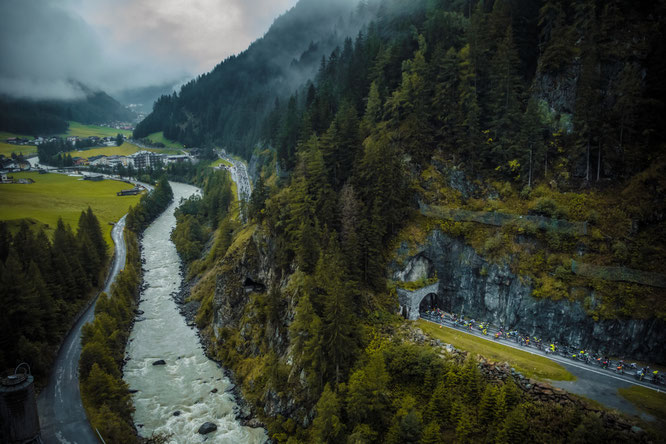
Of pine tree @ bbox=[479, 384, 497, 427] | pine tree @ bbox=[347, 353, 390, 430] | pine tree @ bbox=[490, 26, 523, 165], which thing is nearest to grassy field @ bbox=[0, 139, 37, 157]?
pine tree @ bbox=[347, 353, 390, 430]

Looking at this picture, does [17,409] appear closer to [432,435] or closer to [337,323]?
[337,323]

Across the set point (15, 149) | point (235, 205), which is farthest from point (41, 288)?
point (15, 149)

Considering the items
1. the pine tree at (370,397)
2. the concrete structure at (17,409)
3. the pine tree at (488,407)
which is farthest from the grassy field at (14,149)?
Result: the pine tree at (488,407)

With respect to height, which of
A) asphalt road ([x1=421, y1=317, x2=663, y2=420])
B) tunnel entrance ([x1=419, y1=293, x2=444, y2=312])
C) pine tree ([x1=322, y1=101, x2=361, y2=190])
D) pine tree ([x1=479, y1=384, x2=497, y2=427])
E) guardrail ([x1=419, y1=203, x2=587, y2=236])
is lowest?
Result: pine tree ([x1=479, y1=384, x2=497, y2=427])

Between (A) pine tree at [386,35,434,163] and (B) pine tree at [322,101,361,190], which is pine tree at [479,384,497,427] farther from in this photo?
(B) pine tree at [322,101,361,190]

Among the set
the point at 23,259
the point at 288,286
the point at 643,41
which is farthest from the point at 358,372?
the point at 23,259

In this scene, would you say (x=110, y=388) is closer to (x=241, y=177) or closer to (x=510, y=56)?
(x=510, y=56)
